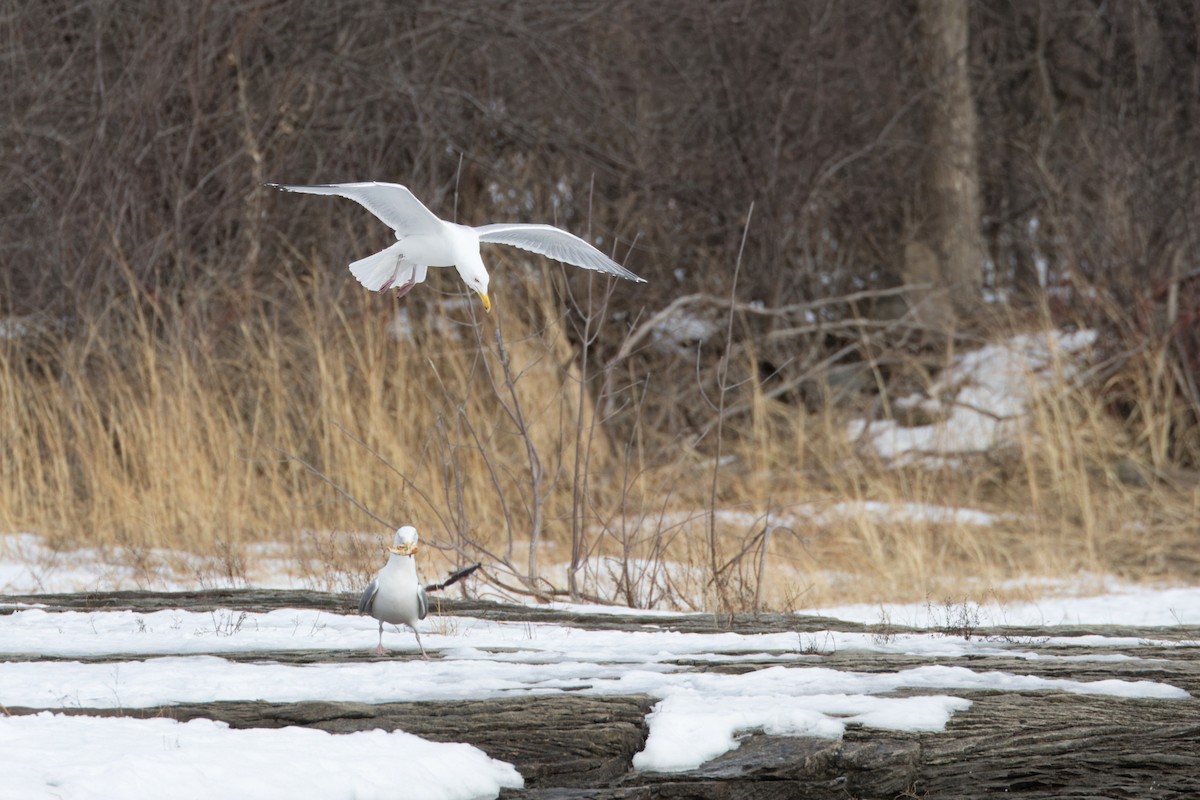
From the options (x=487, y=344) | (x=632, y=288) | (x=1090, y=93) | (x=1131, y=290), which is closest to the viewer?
(x=487, y=344)

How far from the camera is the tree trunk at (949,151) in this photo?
38.0ft

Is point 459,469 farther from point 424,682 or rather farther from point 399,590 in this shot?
point 424,682

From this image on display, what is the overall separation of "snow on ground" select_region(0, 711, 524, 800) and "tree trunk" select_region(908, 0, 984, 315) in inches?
368

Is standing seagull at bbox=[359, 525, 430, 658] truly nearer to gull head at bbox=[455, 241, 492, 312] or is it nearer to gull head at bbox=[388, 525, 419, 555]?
gull head at bbox=[388, 525, 419, 555]

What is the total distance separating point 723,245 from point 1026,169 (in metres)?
3.18

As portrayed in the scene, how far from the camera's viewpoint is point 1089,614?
20.7 feet

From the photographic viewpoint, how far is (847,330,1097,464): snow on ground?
944cm

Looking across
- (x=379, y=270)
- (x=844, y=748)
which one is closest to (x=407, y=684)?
(x=844, y=748)

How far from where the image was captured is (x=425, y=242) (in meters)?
3.86

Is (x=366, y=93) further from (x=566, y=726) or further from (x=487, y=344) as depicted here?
(x=566, y=726)

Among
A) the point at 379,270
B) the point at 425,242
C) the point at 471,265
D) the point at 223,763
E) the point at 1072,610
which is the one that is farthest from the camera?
the point at 1072,610

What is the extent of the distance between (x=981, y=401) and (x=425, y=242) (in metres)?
6.82

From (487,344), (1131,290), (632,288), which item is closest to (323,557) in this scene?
(487,344)

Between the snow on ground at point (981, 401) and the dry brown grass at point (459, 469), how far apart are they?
6.4 inches
